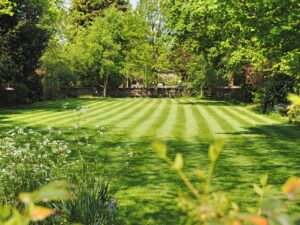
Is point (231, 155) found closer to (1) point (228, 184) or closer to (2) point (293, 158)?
(2) point (293, 158)

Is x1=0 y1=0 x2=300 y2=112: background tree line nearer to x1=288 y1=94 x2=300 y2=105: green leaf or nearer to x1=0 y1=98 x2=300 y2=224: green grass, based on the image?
x1=0 y1=98 x2=300 y2=224: green grass

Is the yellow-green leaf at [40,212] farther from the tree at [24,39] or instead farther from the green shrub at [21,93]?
the green shrub at [21,93]

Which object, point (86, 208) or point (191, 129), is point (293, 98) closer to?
point (86, 208)

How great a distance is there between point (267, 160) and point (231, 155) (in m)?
1.22

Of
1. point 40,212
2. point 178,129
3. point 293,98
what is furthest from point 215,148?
point 178,129

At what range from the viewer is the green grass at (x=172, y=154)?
Answer: 8.80 metres

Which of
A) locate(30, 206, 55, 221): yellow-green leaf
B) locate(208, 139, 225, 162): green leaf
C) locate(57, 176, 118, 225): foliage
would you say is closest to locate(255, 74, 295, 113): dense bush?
locate(57, 176, 118, 225): foliage

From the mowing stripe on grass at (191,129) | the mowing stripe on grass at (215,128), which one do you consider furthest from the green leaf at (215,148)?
the mowing stripe on grass at (215,128)

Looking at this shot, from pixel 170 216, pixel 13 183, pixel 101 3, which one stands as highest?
pixel 101 3

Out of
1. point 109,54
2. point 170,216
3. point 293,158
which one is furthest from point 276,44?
point 109,54

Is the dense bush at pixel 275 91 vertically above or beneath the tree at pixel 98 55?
beneath

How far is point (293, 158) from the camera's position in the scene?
1327 centimetres

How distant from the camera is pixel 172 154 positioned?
45.7 feet

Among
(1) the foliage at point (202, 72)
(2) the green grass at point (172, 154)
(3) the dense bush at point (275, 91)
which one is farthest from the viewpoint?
(1) the foliage at point (202, 72)
